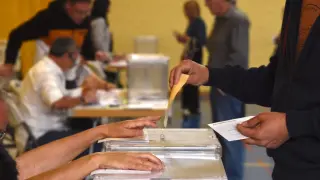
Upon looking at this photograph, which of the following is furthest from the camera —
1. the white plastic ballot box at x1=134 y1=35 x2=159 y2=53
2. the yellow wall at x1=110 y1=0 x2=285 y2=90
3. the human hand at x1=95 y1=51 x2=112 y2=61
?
the yellow wall at x1=110 y1=0 x2=285 y2=90

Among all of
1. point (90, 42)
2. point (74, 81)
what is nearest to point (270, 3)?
point (90, 42)

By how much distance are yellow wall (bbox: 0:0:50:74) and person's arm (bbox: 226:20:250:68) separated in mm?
2675

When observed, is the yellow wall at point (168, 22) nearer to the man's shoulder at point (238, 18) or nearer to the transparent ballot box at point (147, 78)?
the man's shoulder at point (238, 18)

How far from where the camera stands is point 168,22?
8.55 m

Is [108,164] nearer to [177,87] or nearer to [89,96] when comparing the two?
[177,87]

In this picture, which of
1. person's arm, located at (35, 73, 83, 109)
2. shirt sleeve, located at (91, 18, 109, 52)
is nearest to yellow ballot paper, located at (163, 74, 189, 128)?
person's arm, located at (35, 73, 83, 109)

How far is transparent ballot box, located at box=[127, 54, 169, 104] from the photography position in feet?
14.0

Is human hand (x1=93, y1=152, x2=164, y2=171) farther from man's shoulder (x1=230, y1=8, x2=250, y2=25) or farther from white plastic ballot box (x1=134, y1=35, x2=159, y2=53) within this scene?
white plastic ballot box (x1=134, y1=35, x2=159, y2=53)

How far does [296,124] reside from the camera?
142 centimetres

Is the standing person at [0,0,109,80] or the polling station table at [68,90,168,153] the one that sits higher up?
the standing person at [0,0,109,80]

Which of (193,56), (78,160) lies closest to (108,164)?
(78,160)

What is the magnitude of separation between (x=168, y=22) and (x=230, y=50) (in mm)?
4068

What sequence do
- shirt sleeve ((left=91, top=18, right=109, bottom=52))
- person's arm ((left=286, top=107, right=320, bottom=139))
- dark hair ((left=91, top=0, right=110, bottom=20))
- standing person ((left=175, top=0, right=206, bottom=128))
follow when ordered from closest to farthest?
1. person's arm ((left=286, top=107, right=320, bottom=139))
2. standing person ((left=175, top=0, right=206, bottom=128))
3. shirt sleeve ((left=91, top=18, right=109, bottom=52))
4. dark hair ((left=91, top=0, right=110, bottom=20))

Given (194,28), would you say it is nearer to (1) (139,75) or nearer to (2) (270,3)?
(2) (270,3)
